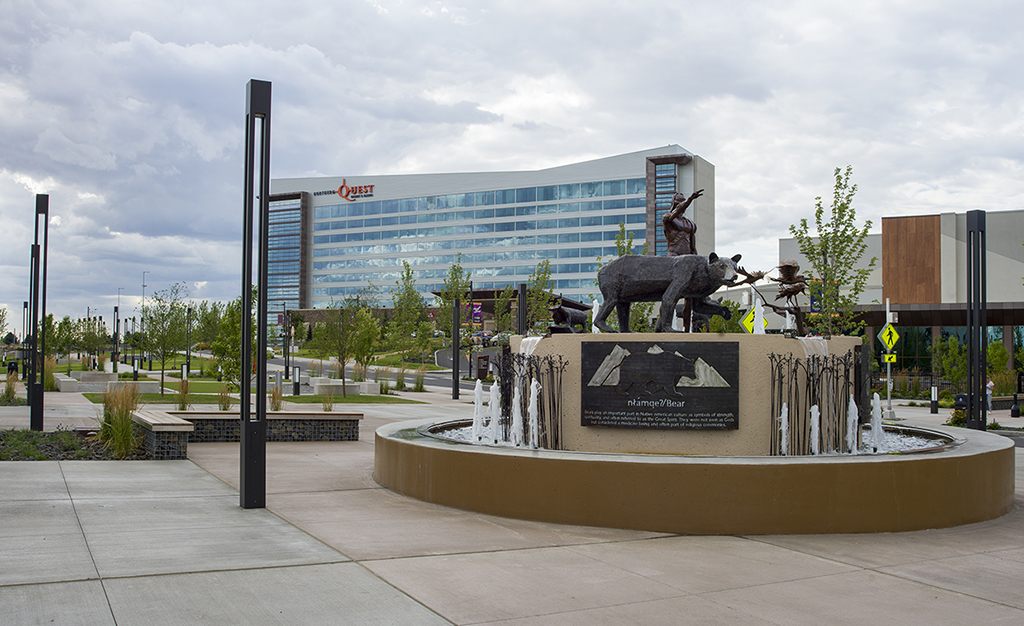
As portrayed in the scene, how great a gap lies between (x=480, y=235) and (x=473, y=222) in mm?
2452

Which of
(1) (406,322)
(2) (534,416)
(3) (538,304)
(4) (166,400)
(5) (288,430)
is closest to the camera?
(2) (534,416)

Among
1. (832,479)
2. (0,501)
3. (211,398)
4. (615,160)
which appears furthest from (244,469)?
(615,160)

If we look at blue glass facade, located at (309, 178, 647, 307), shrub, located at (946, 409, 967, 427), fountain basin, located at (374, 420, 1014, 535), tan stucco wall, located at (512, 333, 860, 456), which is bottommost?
shrub, located at (946, 409, 967, 427)

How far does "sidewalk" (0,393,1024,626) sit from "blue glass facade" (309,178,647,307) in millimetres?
94322

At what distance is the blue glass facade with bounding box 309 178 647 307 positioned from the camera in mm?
112375

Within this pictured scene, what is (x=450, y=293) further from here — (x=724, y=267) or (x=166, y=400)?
(x=724, y=267)

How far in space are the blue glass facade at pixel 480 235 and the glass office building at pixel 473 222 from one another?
162 mm

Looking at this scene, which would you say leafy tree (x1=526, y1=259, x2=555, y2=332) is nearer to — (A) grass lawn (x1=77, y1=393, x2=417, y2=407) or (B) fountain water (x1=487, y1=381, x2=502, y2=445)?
(A) grass lawn (x1=77, y1=393, x2=417, y2=407)

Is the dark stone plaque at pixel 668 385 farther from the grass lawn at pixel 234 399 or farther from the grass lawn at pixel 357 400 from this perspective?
the grass lawn at pixel 357 400

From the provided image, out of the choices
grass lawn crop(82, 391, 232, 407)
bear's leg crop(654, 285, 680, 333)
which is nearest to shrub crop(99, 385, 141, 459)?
bear's leg crop(654, 285, 680, 333)

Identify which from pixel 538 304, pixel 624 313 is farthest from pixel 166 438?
pixel 538 304

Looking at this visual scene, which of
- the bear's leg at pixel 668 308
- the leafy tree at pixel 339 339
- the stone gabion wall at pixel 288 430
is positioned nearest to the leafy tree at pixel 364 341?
the leafy tree at pixel 339 339

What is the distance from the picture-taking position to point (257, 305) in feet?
27.7

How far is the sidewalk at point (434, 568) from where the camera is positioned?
203 inches
